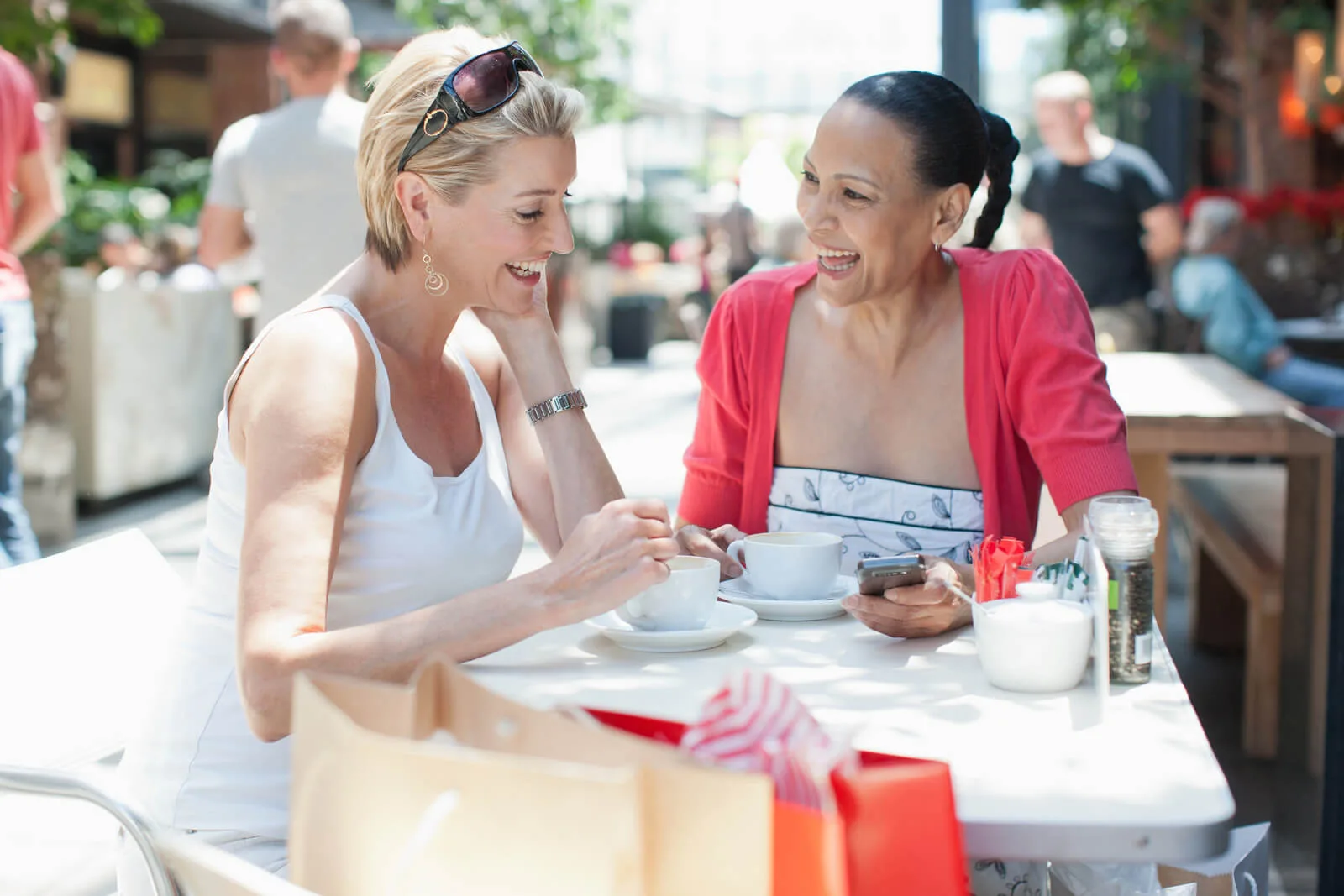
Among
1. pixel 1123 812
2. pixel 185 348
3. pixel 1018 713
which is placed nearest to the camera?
pixel 1123 812

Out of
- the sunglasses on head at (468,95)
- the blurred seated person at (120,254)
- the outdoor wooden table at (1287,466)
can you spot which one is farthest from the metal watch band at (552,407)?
the blurred seated person at (120,254)

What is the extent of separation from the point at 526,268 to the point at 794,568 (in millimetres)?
576

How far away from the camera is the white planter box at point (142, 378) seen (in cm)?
627

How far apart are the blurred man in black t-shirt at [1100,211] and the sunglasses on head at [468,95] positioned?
4.68 m

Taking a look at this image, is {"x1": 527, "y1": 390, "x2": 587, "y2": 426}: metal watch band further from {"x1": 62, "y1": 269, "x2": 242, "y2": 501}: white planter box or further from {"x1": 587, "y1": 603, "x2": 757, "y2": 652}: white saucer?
{"x1": 62, "y1": 269, "x2": 242, "y2": 501}: white planter box

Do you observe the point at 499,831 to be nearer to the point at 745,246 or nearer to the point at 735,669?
the point at 735,669

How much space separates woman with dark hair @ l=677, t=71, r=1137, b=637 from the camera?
220 centimetres

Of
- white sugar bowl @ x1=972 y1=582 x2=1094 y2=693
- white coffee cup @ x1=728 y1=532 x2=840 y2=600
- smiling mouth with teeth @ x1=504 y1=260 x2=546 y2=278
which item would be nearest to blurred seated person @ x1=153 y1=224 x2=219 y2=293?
smiling mouth with teeth @ x1=504 y1=260 x2=546 y2=278

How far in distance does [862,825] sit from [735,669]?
0.62 metres

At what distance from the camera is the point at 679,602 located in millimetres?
1683

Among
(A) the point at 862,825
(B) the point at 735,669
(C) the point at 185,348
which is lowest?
(C) the point at 185,348

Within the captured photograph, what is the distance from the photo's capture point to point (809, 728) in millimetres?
1019

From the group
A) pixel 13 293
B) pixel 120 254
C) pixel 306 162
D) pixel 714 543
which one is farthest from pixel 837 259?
pixel 120 254

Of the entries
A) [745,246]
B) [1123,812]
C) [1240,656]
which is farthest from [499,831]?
[745,246]
